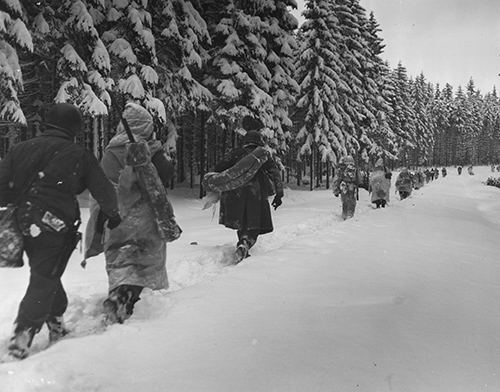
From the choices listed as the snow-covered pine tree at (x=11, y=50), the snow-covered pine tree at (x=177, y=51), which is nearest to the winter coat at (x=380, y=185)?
the snow-covered pine tree at (x=177, y=51)

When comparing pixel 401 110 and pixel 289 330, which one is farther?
pixel 401 110

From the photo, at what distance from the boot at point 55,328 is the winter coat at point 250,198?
131 inches

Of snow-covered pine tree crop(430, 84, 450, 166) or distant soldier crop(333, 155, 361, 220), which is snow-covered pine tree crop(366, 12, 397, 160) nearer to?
distant soldier crop(333, 155, 361, 220)

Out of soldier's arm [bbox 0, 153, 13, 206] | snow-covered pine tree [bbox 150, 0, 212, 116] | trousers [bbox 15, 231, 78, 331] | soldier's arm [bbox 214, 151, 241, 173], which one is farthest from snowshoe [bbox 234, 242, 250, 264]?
snow-covered pine tree [bbox 150, 0, 212, 116]

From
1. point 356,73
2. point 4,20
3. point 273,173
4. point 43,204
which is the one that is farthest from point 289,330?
point 356,73

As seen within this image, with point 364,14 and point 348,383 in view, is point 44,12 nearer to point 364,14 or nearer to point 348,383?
point 348,383

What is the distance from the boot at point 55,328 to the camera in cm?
324

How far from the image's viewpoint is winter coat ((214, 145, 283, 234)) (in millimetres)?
6289

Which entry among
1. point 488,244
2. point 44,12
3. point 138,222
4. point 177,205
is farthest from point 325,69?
point 138,222

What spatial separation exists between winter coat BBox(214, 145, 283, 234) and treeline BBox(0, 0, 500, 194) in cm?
214

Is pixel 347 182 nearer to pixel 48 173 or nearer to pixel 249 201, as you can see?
pixel 249 201

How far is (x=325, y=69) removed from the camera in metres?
27.0

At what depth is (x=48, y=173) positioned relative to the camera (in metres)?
3.01

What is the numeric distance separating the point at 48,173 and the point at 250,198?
3.63 metres
